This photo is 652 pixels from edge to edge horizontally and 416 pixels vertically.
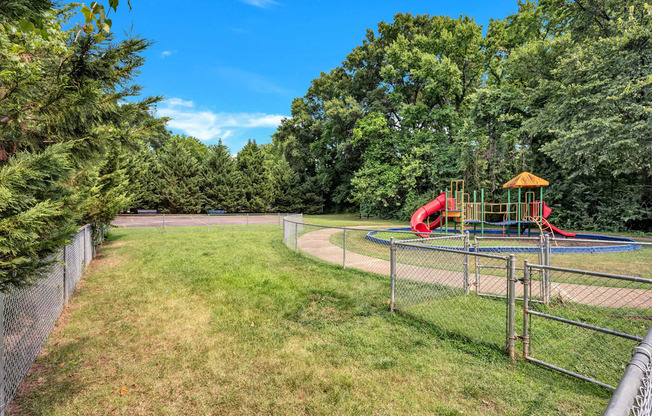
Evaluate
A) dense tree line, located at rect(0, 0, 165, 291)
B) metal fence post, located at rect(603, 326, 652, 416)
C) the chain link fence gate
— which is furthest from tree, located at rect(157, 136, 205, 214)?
metal fence post, located at rect(603, 326, 652, 416)

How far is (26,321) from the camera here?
3.43 m

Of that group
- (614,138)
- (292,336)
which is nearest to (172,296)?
(292,336)

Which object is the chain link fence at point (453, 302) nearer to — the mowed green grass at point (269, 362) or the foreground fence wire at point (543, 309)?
the foreground fence wire at point (543, 309)

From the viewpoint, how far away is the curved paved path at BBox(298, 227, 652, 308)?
529 centimetres

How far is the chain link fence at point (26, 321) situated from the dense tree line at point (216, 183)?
2633cm

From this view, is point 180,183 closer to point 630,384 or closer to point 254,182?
point 254,182

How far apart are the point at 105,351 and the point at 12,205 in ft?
8.48

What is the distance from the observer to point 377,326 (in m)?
4.67

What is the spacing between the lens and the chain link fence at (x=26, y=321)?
9.20 ft

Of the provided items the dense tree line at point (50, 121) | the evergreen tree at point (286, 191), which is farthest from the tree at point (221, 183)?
the dense tree line at point (50, 121)

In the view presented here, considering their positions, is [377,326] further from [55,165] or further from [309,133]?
[309,133]

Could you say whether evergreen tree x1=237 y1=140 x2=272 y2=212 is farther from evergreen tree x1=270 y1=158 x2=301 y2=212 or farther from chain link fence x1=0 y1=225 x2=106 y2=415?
chain link fence x1=0 y1=225 x2=106 y2=415

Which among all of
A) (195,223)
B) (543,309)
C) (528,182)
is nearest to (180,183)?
(195,223)

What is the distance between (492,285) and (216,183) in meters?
31.9
